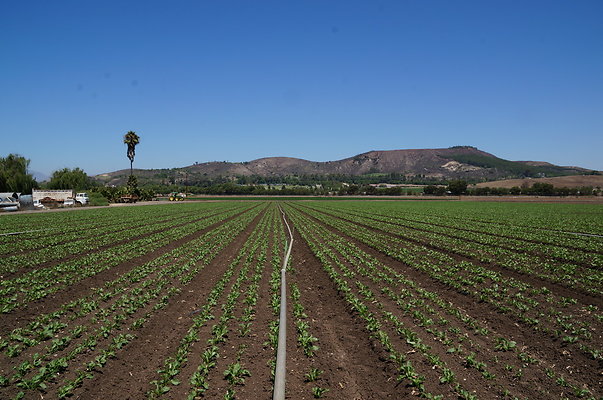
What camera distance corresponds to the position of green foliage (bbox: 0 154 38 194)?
7750 centimetres

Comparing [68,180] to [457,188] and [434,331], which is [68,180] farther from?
[457,188]

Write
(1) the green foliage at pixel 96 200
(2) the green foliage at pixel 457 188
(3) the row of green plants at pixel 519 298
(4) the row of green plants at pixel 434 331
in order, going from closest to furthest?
(4) the row of green plants at pixel 434 331, (3) the row of green plants at pixel 519 298, (1) the green foliage at pixel 96 200, (2) the green foliage at pixel 457 188

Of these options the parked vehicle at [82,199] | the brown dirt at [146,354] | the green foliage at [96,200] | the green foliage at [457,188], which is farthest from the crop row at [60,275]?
the green foliage at [457,188]

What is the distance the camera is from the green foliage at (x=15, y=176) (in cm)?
7750

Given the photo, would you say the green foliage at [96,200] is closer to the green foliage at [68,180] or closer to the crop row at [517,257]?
the green foliage at [68,180]

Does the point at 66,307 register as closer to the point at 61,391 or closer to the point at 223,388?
the point at 61,391

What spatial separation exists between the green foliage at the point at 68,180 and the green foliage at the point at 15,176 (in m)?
17.1

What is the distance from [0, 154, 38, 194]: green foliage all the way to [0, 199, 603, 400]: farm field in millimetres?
77376

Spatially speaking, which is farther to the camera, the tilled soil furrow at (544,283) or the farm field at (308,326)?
the tilled soil furrow at (544,283)

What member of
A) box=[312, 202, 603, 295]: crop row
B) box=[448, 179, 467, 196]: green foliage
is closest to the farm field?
box=[312, 202, 603, 295]: crop row

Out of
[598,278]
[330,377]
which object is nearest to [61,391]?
[330,377]

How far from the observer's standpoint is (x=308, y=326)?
8.70 meters

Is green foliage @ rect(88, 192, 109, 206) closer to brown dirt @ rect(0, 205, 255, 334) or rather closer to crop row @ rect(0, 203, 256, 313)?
crop row @ rect(0, 203, 256, 313)

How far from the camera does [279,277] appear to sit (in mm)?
13531
